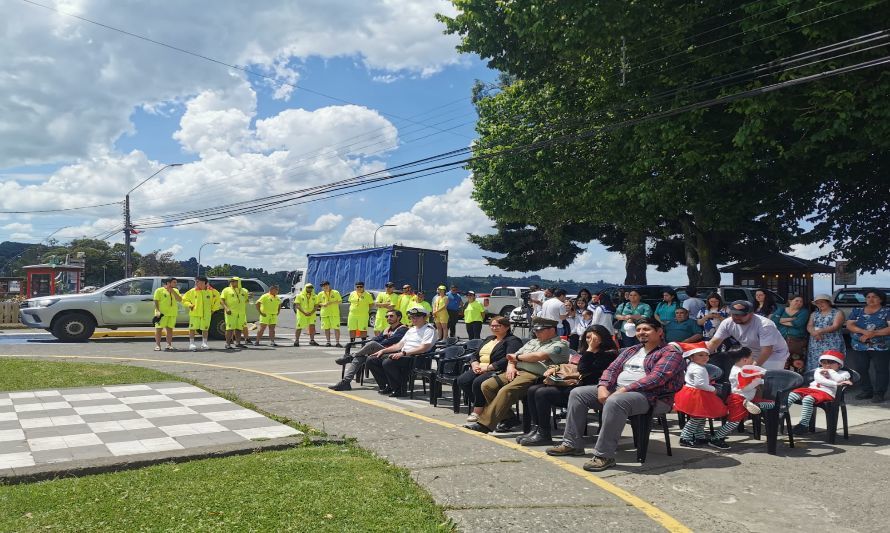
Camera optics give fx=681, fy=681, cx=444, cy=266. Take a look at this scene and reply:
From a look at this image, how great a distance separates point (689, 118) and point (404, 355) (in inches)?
364

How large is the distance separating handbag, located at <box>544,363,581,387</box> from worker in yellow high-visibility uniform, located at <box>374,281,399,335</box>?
29.0 ft

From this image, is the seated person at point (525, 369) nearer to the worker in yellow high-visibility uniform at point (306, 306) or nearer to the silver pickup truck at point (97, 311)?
the worker in yellow high-visibility uniform at point (306, 306)

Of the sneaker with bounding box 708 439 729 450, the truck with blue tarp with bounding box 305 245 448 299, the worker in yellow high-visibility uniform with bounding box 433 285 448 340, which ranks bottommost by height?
the sneaker with bounding box 708 439 729 450

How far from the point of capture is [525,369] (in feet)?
24.6

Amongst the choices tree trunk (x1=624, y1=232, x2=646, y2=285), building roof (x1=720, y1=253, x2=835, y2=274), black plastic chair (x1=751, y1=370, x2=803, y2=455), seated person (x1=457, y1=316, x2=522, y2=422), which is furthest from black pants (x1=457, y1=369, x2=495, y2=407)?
tree trunk (x1=624, y1=232, x2=646, y2=285)

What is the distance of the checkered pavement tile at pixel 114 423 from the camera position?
6250mm

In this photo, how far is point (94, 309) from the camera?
18.6 metres

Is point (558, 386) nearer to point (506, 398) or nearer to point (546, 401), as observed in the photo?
point (546, 401)

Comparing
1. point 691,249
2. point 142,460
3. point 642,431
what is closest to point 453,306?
point 642,431

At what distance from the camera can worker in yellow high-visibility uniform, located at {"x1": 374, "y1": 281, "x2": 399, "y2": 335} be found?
16.0 meters

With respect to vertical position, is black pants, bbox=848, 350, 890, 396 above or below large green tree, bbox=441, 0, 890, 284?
below

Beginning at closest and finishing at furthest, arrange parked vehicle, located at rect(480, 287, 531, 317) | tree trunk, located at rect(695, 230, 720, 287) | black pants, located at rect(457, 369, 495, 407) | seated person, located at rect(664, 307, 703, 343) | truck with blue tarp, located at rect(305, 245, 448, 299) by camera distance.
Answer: black pants, located at rect(457, 369, 495, 407), seated person, located at rect(664, 307, 703, 343), truck with blue tarp, located at rect(305, 245, 448, 299), tree trunk, located at rect(695, 230, 720, 287), parked vehicle, located at rect(480, 287, 531, 317)

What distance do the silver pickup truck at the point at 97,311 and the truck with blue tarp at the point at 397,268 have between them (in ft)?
20.9

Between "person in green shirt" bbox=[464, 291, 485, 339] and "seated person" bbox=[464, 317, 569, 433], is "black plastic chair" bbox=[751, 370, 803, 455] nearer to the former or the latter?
"seated person" bbox=[464, 317, 569, 433]
